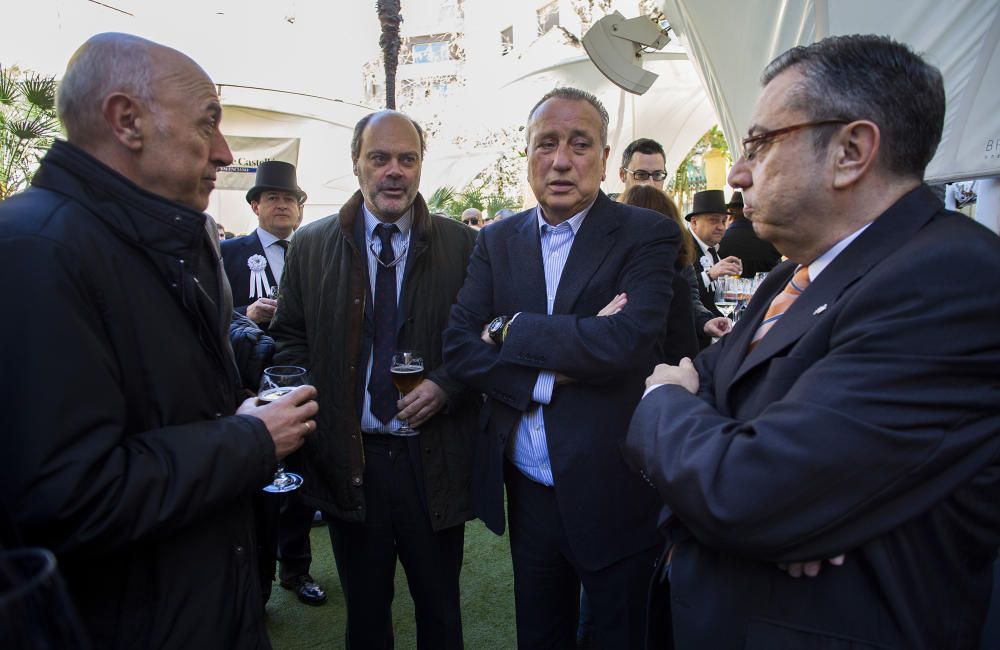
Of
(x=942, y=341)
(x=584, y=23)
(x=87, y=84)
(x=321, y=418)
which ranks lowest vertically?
(x=321, y=418)

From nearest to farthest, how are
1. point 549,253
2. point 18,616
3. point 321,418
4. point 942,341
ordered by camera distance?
point 18,616
point 942,341
point 549,253
point 321,418

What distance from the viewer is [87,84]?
1.47 meters

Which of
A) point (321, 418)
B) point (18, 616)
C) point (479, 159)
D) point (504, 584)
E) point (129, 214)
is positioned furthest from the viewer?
point (479, 159)

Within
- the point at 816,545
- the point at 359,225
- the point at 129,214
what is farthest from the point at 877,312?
the point at 359,225

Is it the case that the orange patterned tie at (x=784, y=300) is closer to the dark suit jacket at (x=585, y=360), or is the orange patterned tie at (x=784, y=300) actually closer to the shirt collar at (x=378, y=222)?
the dark suit jacket at (x=585, y=360)

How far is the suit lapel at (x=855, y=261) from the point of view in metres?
1.29

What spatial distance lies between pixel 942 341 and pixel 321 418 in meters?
2.28

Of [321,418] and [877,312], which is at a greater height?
[877,312]

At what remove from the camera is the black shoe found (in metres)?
3.67

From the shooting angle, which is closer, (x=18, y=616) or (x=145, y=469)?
(x=18, y=616)

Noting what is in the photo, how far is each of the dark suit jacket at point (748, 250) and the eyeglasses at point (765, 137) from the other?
3.21 metres

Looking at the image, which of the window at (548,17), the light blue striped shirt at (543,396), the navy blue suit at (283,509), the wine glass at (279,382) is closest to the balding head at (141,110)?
the wine glass at (279,382)

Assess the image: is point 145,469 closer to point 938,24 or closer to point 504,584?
point 504,584

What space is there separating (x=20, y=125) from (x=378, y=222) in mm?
13950
